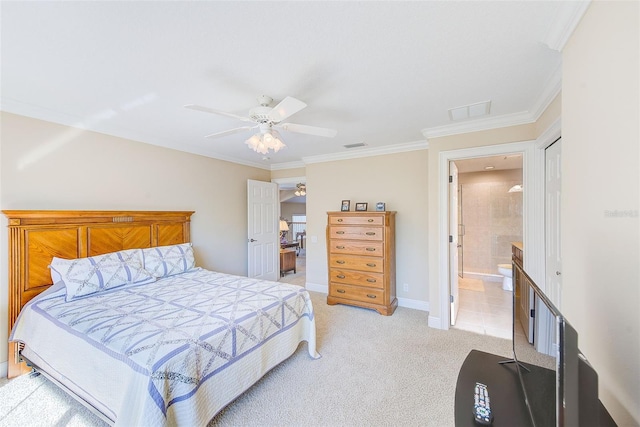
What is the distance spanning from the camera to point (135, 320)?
70.7 inches

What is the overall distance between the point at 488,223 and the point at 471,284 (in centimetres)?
133

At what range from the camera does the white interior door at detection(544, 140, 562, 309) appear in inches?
86.8

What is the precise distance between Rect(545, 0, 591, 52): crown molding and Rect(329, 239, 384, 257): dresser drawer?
250cm

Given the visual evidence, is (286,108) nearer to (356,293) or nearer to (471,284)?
(356,293)

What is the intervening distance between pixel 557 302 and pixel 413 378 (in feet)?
4.71

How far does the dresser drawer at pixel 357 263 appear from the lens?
138 inches

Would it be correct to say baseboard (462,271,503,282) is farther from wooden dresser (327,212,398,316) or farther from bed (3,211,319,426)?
bed (3,211,319,426)

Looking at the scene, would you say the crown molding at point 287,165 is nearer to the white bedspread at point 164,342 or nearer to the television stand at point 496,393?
the white bedspread at point 164,342

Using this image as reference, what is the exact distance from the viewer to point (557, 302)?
89.1 inches

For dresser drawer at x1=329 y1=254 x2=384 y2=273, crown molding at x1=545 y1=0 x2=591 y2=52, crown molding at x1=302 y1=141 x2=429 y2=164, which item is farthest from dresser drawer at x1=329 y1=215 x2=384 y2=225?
crown molding at x1=545 y1=0 x2=591 y2=52

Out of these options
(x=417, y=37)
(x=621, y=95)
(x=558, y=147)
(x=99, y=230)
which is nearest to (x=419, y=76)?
(x=417, y=37)

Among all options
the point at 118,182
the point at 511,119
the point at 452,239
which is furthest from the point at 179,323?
the point at 511,119

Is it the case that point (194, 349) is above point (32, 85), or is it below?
below

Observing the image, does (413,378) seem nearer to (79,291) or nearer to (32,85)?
(79,291)
